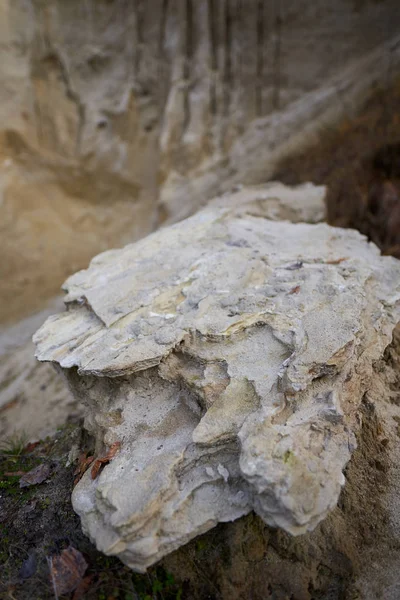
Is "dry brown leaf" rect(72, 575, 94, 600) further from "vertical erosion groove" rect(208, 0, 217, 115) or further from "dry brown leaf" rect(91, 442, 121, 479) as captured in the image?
"vertical erosion groove" rect(208, 0, 217, 115)

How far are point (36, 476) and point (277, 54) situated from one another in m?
5.53

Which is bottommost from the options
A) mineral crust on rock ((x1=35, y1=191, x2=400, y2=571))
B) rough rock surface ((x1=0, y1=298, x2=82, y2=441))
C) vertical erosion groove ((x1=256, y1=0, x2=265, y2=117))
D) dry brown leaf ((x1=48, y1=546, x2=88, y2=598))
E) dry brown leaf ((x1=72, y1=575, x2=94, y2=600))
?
rough rock surface ((x1=0, y1=298, x2=82, y2=441))

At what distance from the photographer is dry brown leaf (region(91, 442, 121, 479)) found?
5.51 feet

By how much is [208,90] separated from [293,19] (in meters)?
1.30

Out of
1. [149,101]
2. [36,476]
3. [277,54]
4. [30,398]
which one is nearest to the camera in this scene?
[36,476]

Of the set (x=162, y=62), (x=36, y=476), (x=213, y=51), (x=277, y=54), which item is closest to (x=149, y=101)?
(x=162, y=62)

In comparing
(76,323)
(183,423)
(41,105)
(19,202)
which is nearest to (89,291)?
(76,323)

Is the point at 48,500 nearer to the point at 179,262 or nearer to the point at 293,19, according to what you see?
the point at 179,262

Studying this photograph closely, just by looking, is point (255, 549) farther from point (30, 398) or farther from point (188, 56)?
point (188, 56)

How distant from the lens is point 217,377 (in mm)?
1745

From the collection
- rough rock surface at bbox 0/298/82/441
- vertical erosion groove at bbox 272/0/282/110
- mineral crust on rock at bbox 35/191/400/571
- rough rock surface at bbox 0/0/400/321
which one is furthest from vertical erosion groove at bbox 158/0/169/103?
mineral crust on rock at bbox 35/191/400/571

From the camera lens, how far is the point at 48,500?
6.48 ft

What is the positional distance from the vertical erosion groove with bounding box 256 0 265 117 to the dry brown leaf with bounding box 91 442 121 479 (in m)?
5.12

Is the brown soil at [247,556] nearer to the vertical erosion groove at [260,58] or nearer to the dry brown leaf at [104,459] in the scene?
the dry brown leaf at [104,459]
